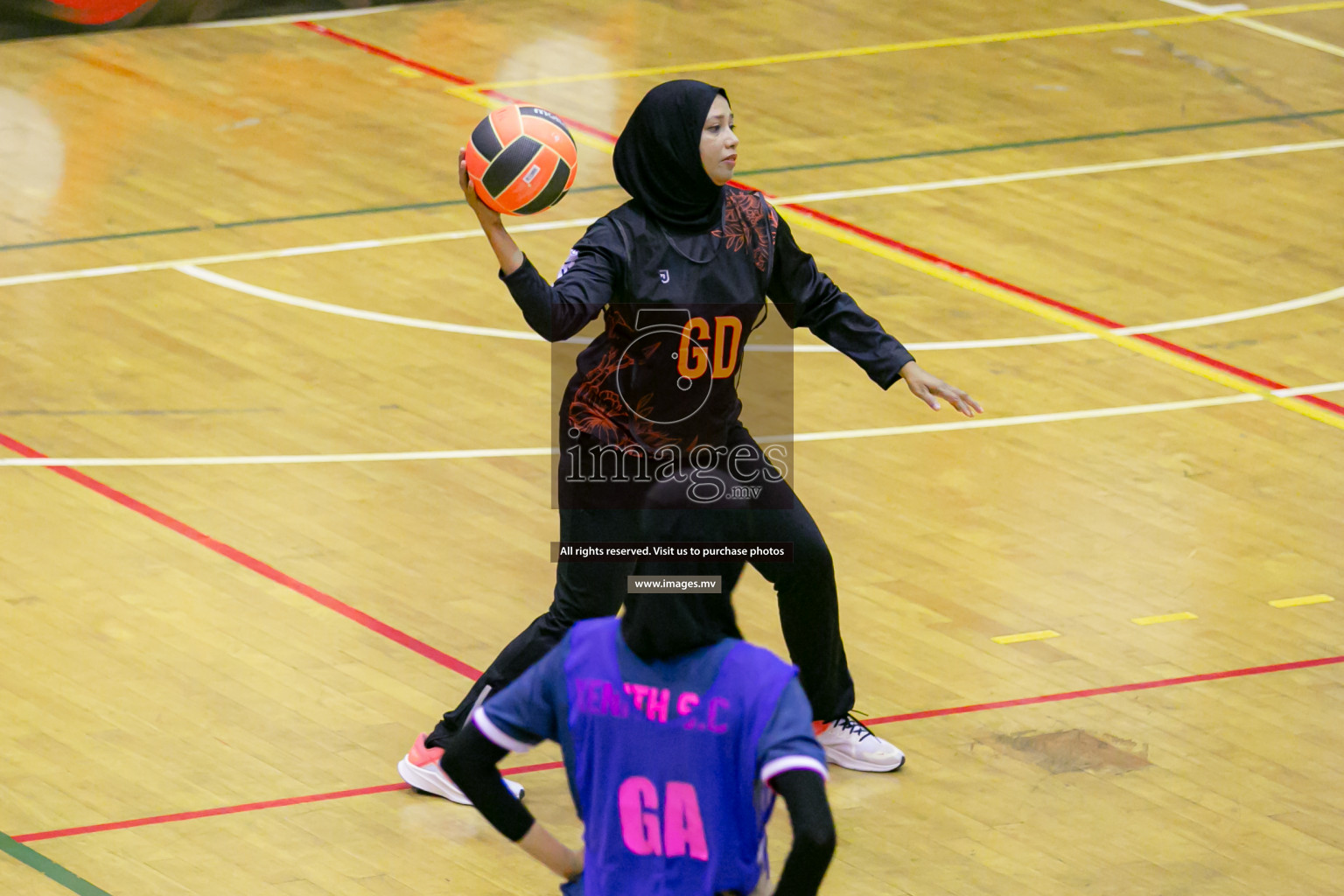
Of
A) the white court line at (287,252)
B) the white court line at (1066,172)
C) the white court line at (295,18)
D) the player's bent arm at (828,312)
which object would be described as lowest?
the white court line at (287,252)

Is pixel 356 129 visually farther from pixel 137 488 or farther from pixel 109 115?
pixel 137 488

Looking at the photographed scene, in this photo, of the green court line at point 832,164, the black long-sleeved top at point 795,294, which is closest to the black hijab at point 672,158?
the black long-sleeved top at point 795,294

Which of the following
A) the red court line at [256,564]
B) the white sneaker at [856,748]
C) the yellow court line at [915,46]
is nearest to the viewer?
the white sneaker at [856,748]

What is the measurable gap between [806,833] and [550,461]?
5.37 meters

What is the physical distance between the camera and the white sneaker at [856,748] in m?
6.52

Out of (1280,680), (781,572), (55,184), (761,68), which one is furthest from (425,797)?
(761,68)

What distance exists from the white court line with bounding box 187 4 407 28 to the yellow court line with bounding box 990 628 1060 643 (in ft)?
33.5

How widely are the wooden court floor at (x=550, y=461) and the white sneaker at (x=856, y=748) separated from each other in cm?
6

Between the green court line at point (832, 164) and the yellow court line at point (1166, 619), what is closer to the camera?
the yellow court line at point (1166, 619)

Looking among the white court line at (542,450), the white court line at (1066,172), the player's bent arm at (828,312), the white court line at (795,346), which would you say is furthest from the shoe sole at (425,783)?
the white court line at (1066,172)

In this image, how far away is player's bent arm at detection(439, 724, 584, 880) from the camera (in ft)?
13.2

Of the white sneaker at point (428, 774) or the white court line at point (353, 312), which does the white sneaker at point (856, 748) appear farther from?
the white court line at point (353, 312)

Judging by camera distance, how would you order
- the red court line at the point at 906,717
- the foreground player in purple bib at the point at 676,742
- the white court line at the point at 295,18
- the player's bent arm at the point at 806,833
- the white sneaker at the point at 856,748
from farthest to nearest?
the white court line at the point at 295,18 → the white sneaker at the point at 856,748 → the red court line at the point at 906,717 → the foreground player in purple bib at the point at 676,742 → the player's bent arm at the point at 806,833

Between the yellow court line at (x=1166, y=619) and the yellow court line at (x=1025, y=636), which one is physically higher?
the yellow court line at (x=1166, y=619)
